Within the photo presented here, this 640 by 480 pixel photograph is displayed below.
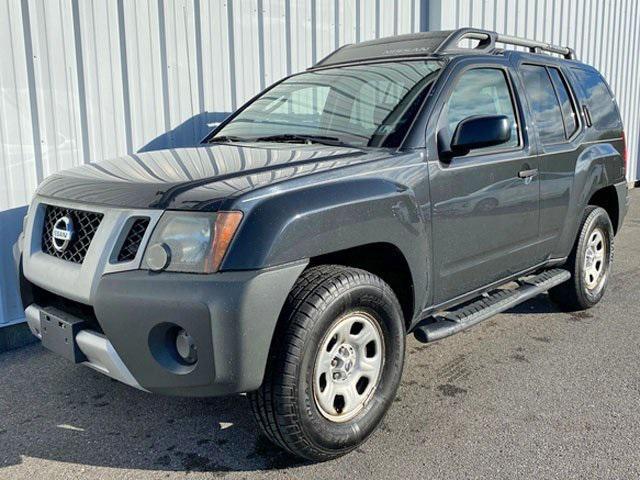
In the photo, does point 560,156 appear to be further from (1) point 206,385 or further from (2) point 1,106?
(2) point 1,106

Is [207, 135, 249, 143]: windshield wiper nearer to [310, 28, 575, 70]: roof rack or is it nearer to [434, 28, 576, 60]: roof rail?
[310, 28, 575, 70]: roof rack

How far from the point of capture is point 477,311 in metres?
3.46

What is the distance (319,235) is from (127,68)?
116 inches

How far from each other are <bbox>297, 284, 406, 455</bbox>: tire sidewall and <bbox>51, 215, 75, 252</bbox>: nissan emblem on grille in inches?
45.8

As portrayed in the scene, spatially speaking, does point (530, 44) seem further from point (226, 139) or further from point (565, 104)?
point (226, 139)

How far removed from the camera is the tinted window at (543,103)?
399 cm

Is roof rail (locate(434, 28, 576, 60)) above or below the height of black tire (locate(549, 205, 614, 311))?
above

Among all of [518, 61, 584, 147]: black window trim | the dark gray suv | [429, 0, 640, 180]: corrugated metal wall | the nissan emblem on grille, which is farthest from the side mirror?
[429, 0, 640, 180]: corrugated metal wall

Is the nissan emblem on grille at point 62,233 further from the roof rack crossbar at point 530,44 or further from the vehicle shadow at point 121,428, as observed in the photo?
the roof rack crossbar at point 530,44

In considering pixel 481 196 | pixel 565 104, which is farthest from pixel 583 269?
pixel 481 196

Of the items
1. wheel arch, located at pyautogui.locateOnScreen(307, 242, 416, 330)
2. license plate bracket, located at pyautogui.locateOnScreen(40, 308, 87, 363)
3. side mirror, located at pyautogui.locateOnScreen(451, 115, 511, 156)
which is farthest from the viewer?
side mirror, located at pyautogui.locateOnScreen(451, 115, 511, 156)

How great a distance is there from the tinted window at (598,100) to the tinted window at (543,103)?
0.54 meters

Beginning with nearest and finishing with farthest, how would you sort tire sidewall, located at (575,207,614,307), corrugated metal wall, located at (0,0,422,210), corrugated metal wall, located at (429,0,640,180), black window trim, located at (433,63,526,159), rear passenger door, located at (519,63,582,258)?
black window trim, located at (433,63,526,159), rear passenger door, located at (519,63,582,258), corrugated metal wall, located at (0,0,422,210), tire sidewall, located at (575,207,614,307), corrugated metal wall, located at (429,0,640,180)

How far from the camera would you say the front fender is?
2.31 m
